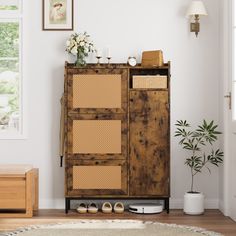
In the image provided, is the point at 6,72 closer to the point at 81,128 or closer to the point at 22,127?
the point at 22,127

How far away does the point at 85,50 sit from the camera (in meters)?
6.20

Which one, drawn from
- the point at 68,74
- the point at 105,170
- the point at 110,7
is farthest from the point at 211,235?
the point at 110,7

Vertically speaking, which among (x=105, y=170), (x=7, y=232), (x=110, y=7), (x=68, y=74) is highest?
(x=110, y=7)

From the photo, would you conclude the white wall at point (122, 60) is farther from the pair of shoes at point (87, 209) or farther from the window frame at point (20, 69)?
the pair of shoes at point (87, 209)

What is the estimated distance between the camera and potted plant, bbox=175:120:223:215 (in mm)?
6055

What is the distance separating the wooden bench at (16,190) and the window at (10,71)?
2.11ft

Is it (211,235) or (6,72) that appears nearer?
(211,235)

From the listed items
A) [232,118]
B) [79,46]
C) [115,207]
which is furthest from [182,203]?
[79,46]

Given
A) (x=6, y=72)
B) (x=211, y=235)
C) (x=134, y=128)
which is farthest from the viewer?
(x=6, y=72)

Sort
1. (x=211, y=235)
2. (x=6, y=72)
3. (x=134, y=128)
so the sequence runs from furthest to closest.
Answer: (x=6, y=72) < (x=134, y=128) < (x=211, y=235)

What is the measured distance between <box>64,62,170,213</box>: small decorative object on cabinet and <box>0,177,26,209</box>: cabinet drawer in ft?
1.42

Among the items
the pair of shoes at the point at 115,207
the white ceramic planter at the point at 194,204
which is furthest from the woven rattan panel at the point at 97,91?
the white ceramic planter at the point at 194,204

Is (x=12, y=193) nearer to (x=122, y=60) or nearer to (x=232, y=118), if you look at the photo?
(x=122, y=60)

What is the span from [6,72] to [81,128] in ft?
3.36
